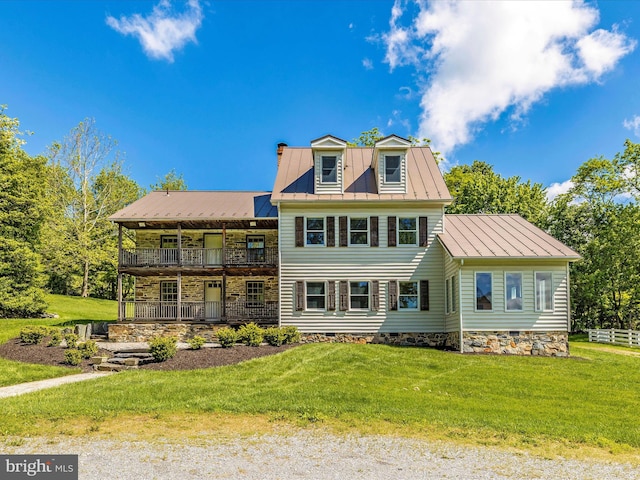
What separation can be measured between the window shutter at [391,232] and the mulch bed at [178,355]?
617cm

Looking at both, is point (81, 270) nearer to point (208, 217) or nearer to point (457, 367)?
point (208, 217)

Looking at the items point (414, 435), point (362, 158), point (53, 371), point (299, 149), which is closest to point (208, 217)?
point (299, 149)

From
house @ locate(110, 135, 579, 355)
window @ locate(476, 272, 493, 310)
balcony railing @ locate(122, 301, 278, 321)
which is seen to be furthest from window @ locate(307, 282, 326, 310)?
window @ locate(476, 272, 493, 310)

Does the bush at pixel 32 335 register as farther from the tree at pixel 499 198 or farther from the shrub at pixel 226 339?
the tree at pixel 499 198

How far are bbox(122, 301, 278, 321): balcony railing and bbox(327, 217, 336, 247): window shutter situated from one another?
3974 mm

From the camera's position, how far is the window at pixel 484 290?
61.9 feet

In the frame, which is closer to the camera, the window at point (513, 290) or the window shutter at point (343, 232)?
the window at point (513, 290)

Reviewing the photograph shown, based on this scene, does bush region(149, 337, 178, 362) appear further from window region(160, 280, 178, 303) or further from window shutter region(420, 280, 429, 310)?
window shutter region(420, 280, 429, 310)

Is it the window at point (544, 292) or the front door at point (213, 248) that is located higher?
the front door at point (213, 248)

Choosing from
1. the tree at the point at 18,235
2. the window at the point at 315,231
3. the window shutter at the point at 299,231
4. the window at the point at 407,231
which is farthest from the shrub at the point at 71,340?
the window at the point at 407,231

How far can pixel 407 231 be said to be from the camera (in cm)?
2141

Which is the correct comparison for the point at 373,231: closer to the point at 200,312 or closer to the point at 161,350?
the point at 200,312

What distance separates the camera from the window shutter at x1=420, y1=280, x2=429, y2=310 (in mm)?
21016

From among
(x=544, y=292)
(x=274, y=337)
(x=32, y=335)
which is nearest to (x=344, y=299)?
(x=274, y=337)
